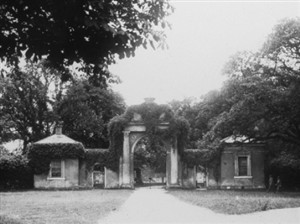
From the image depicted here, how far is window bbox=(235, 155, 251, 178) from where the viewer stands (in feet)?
106

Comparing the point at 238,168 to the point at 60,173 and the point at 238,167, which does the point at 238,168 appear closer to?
the point at 238,167

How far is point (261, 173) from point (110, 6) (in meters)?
27.8

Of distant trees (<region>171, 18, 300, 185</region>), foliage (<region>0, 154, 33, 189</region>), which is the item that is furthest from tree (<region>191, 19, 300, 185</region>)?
foliage (<region>0, 154, 33, 189</region>)

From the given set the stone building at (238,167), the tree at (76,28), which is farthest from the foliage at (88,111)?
the tree at (76,28)

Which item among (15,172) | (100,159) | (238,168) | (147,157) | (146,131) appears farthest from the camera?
(147,157)

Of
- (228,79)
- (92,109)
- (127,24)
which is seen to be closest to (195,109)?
(92,109)

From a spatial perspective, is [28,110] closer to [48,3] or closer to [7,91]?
[7,91]

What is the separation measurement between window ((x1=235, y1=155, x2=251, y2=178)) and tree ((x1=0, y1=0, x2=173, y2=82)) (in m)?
26.2

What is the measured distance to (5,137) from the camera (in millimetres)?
41812

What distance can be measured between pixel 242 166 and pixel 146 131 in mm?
8088

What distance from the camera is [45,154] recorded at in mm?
31828

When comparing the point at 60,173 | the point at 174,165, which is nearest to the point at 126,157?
the point at 174,165

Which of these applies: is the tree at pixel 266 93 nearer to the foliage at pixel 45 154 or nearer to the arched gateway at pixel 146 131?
the arched gateway at pixel 146 131

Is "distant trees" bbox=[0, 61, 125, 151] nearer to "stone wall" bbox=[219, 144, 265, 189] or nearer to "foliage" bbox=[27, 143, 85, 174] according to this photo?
"foliage" bbox=[27, 143, 85, 174]
